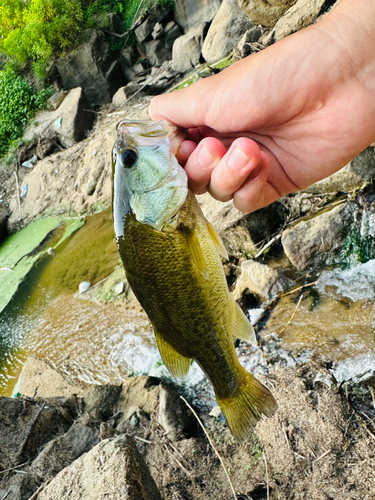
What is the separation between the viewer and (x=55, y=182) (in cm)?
1061

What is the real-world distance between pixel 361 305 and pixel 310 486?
1832 millimetres

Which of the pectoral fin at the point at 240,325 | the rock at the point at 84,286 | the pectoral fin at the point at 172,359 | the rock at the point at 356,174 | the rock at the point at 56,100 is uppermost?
the pectoral fin at the point at 172,359

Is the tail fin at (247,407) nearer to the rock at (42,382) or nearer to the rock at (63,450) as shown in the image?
the rock at (63,450)

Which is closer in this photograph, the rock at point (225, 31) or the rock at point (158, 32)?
the rock at point (225, 31)

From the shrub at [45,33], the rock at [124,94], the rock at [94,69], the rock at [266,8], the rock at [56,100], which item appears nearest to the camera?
the rock at [266,8]

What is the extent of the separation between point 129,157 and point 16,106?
570 inches

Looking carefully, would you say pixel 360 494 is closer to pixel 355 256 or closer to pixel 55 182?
pixel 355 256

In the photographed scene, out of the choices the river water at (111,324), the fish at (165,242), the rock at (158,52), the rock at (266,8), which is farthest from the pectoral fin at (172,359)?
the rock at (158,52)

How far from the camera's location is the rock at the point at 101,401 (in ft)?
12.1

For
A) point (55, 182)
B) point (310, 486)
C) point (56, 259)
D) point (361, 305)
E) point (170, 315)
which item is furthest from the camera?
point (55, 182)

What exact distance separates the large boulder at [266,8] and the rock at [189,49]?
446cm

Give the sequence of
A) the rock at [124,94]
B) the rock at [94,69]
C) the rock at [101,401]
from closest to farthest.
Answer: the rock at [101,401], the rock at [124,94], the rock at [94,69]

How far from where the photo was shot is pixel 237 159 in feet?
5.93

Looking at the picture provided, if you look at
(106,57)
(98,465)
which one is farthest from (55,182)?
(98,465)
